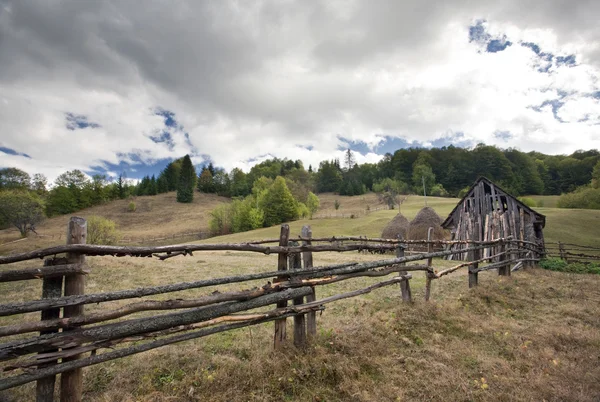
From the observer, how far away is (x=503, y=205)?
648 inches

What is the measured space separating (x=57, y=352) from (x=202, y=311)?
4.53ft

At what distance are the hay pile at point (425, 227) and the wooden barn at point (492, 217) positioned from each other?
2581mm

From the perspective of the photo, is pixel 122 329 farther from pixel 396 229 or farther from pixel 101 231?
pixel 101 231

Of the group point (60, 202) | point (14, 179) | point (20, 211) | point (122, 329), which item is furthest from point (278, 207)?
point (14, 179)

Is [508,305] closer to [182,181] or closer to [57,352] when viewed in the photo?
[57,352]

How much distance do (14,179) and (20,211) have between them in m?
36.0

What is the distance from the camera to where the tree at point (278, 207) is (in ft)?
170

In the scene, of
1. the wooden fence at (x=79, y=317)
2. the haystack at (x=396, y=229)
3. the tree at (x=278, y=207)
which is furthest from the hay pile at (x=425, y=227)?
the tree at (x=278, y=207)

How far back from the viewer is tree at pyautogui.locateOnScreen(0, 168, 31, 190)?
6144 centimetres

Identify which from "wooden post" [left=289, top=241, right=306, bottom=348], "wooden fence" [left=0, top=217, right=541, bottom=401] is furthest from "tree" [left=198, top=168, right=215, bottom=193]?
"wooden fence" [left=0, top=217, right=541, bottom=401]

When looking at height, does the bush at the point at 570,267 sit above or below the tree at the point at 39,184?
below

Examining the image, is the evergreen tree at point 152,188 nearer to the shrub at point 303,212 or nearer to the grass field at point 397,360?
the shrub at point 303,212

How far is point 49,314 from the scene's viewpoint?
2.74 m

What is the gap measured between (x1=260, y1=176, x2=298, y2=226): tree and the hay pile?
31141 millimetres
